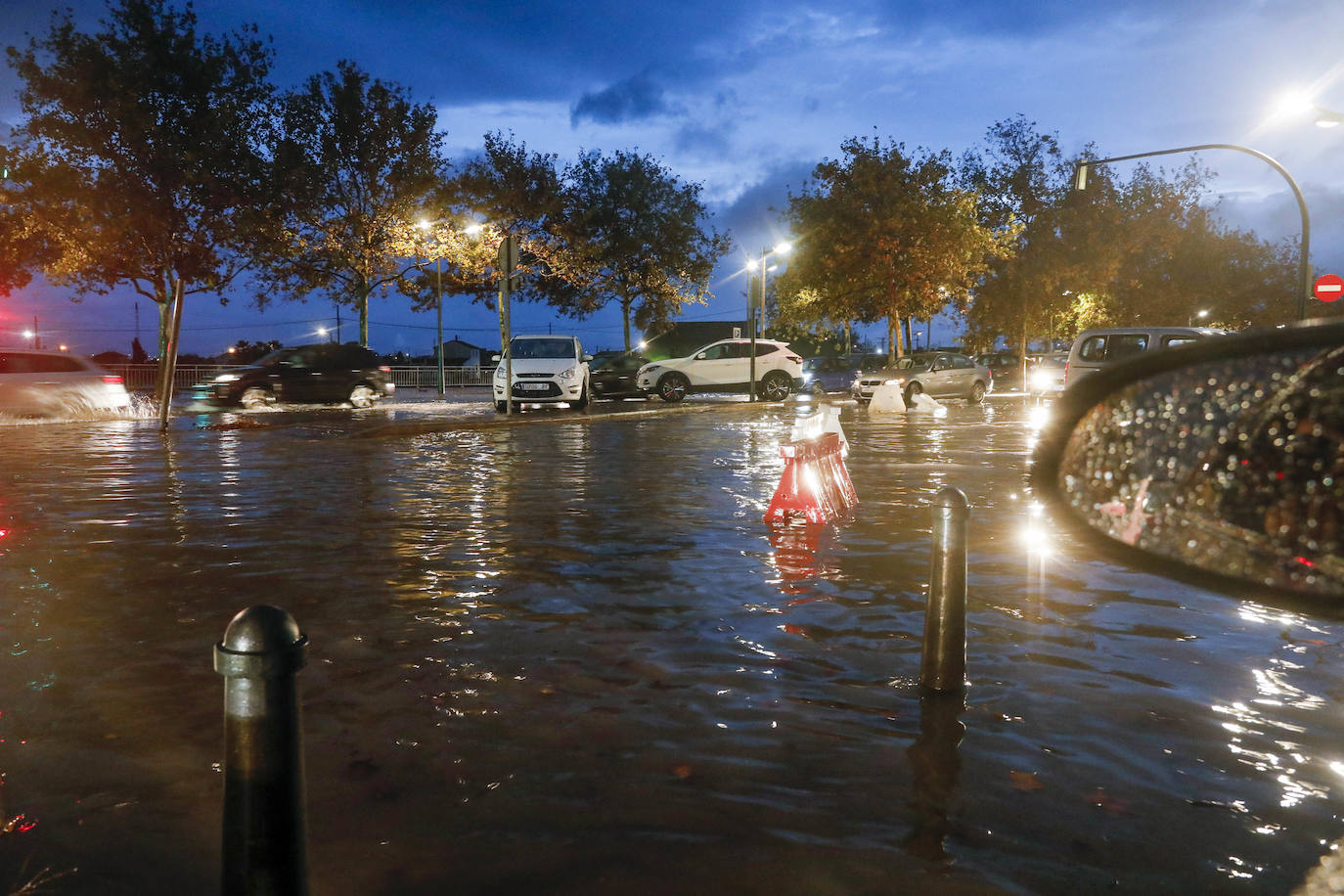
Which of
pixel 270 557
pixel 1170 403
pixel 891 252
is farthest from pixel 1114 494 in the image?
pixel 891 252

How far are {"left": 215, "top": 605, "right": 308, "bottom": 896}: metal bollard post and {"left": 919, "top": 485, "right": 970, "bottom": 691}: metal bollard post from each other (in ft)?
8.93

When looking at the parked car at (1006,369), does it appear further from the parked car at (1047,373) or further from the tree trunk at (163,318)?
the tree trunk at (163,318)

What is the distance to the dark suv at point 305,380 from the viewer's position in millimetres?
29484

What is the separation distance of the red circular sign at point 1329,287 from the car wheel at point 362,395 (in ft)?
80.2

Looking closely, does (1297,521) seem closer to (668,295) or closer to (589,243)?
(589,243)

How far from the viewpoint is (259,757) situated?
2.32 metres

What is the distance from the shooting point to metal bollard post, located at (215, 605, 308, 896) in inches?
90.4

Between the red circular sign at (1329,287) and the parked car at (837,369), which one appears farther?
the parked car at (837,369)

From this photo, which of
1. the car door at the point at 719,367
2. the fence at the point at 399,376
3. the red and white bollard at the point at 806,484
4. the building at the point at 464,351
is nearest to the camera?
the red and white bollard at the point at 806,484

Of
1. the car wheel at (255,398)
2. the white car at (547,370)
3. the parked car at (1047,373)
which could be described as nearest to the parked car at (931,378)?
the parked car at (1047,373)

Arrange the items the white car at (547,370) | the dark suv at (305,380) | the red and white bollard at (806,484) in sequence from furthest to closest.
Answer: the dark suv at (305,380), the white car at (547,370), the red and white bollard at (806,484)

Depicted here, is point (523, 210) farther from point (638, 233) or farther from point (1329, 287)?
point (1329, 287)

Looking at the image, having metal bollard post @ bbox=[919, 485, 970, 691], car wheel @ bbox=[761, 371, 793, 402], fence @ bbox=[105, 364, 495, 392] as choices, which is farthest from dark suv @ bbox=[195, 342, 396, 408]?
metal bollard post @ bbox=[919, 485, 970, 691]

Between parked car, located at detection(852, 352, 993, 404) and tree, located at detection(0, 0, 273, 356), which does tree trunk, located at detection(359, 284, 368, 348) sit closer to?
tree, located at detection(0, 0, 273, 356)
